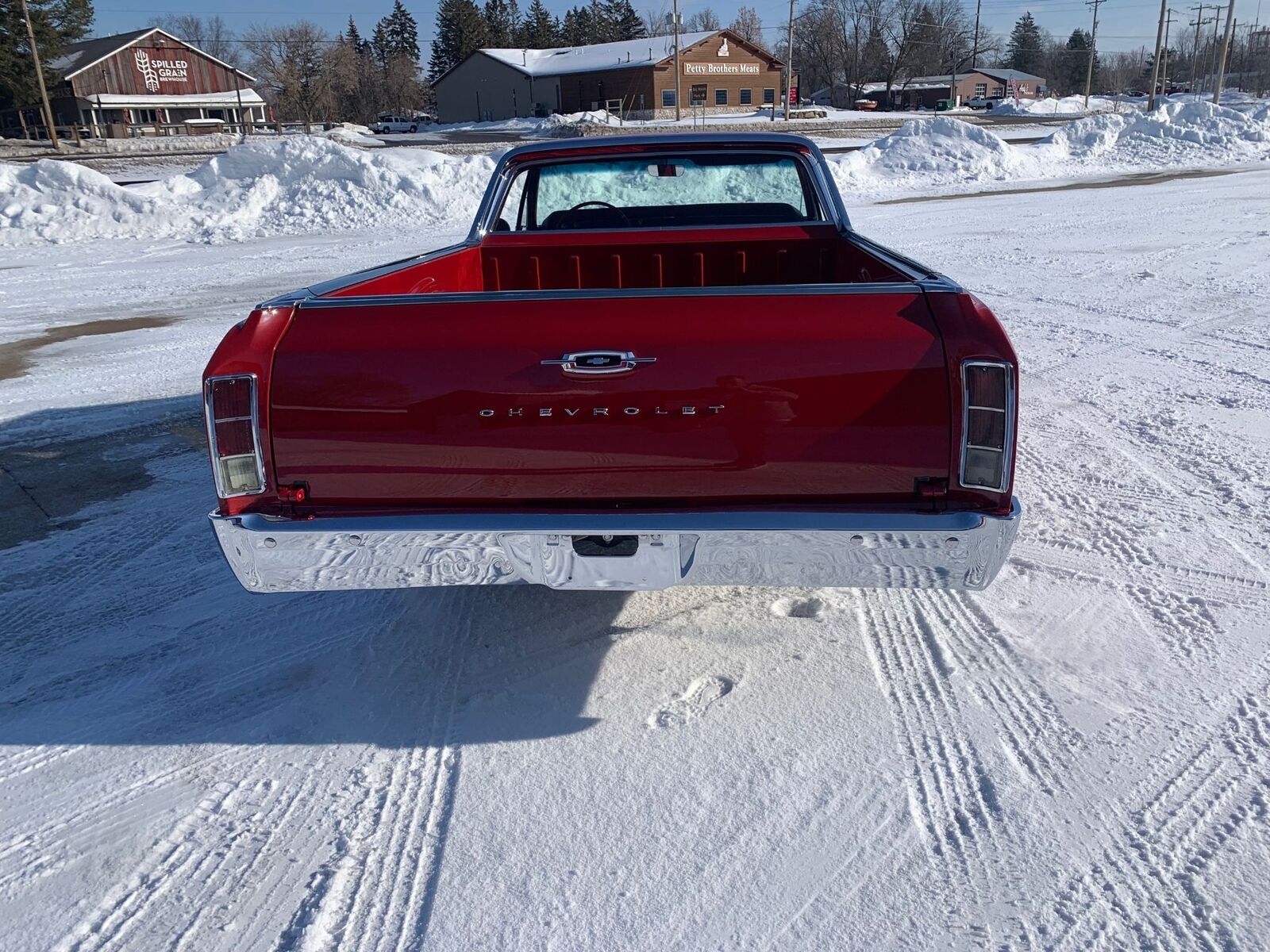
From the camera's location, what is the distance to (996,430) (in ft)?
8.30

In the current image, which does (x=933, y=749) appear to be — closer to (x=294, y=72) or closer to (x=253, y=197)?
(x=253, y=197)

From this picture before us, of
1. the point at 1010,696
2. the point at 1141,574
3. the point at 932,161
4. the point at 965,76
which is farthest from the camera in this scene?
the point at 965,76

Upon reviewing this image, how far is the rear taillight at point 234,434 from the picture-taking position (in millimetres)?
2633

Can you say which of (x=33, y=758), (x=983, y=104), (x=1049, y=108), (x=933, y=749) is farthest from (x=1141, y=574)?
(x=983, y=104)

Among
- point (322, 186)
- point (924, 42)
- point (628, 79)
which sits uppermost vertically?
point (924, 42)

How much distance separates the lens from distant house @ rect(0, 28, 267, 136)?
194ft

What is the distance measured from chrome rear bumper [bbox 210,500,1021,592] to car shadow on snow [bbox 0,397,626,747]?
0.56m

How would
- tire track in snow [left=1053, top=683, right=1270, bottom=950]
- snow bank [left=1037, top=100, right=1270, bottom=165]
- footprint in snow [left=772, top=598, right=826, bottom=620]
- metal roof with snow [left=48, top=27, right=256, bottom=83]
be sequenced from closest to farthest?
tire track in snow [left=1053, top=683, right=1270, bottom=950] → footprint in snow [left=772, top=598, right=826, bottom=620] → snow bank [left=1037, top=100, right=1270, bottom=165] → metal roof with snow [left=48, top=27, right=256, bottom=83]

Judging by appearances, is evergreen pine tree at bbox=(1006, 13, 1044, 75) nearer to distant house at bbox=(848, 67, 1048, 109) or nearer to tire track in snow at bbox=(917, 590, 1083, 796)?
distant house at bbox=(848, 67, 1048, 109)

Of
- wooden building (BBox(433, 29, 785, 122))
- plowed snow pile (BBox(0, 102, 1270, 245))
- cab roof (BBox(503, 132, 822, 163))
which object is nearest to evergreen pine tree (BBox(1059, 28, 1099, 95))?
wooden building (BBox(433, 29, 785, 122))

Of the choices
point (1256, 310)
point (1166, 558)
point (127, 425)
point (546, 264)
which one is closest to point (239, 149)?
point (127, 425)

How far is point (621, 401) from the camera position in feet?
8.54

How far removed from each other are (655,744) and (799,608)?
103 cm

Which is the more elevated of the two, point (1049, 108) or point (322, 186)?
point (1049, 108)
